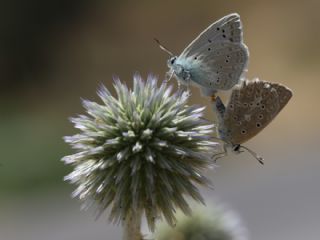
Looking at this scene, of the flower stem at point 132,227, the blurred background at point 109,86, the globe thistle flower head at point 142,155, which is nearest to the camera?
the flower stem at point 132,227

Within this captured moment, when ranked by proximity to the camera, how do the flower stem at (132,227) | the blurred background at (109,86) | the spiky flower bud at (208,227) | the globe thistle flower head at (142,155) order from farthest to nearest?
the blurred background at (109,86)
the spiky flower bud at (208,227)
the globe thistle flower head at (142,155)
the flower stem at (132,227)

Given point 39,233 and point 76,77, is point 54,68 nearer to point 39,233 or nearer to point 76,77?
point 76,77

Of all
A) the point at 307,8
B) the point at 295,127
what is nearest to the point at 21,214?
the point at 295,127

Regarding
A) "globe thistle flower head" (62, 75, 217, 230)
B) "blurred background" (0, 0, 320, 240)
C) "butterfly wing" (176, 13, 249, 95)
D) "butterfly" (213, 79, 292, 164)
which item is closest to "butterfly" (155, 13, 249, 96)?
"butterfly wing" (176, 13, 249, 95)

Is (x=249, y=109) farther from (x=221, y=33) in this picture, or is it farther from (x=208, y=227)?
(x=208, y=227)

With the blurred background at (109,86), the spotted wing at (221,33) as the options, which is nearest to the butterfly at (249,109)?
the spotted wing at (221,33)

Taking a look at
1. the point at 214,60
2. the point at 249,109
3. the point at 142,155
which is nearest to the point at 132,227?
the point at 142,155

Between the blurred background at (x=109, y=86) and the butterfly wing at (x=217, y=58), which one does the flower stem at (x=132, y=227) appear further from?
the blurred background at (x=109, y=86)
